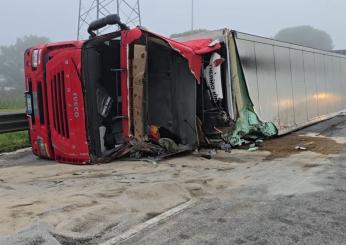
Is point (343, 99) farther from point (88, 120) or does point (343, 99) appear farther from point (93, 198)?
point (93, 198)

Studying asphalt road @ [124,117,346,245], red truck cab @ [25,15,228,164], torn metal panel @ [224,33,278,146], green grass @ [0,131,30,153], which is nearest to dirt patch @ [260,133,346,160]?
torn metal panel @ [224,33,278,146]

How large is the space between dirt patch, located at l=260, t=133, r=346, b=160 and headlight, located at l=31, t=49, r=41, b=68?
4135 mm

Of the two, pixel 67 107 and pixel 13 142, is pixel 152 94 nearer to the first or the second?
pixel 67 107

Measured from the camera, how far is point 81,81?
7438 mm

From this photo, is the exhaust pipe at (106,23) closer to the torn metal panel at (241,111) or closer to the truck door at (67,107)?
the truck door at (67,107)

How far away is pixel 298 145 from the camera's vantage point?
9391 mm

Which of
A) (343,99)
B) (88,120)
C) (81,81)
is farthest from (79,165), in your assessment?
(343,99)

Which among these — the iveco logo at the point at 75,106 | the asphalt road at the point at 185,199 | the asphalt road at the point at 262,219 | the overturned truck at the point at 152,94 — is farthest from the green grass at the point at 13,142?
the asphalt road at the point at 262,219

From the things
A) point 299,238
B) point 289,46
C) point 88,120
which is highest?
point 289,46

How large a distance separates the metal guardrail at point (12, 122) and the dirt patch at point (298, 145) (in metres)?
4.79

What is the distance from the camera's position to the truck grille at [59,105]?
24.9 ft

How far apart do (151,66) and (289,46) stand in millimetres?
4902

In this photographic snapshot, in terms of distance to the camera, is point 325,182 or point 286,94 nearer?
point 325,182

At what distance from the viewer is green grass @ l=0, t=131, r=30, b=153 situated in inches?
380
